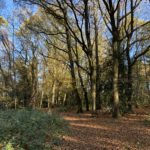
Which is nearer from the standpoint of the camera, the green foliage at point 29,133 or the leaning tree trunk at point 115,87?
the green foliage at point 29,133

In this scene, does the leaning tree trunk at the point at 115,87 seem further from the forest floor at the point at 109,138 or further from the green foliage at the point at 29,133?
the green foliage at the point at 29,133

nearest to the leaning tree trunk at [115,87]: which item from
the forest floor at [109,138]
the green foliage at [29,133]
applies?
the forest floor at [109,138]

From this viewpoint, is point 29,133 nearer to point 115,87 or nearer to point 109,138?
point 109,138

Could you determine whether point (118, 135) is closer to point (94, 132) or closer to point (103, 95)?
point (94, 132)

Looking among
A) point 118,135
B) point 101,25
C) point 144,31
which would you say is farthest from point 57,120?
A: point 144,31

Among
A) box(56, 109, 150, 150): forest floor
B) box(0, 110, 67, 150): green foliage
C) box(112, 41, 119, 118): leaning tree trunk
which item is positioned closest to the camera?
box(0, 110, 67, 150): green foliage

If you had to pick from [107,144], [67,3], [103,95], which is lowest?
[107,144]

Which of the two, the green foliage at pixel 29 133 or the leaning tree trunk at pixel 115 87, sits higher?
the leaning tree trunk at pixel 115 87

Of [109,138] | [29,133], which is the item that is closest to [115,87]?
[109,138]

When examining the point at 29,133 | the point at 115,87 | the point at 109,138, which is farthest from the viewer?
the point at 115,87

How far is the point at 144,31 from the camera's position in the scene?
3070 cm

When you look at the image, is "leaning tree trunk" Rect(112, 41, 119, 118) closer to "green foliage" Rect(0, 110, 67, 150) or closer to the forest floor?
the forest floor

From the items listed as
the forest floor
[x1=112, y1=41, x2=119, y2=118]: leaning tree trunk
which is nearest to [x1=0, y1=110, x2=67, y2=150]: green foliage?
the forest floor

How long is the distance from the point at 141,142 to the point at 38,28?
17.1m
